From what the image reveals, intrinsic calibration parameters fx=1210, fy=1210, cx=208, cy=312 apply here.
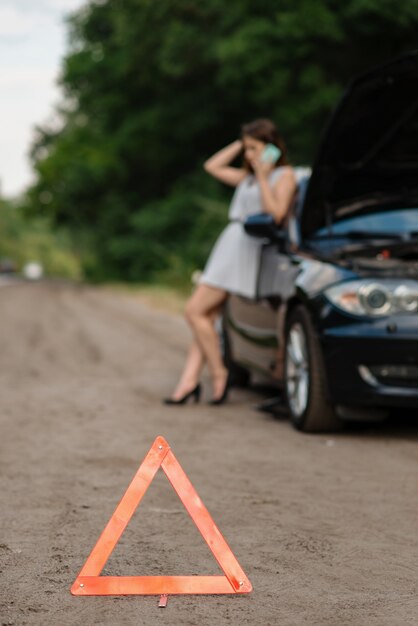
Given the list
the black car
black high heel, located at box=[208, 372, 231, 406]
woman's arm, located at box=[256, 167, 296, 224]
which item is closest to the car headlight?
the black car

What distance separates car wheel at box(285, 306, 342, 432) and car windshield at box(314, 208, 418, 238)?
25.2 inches

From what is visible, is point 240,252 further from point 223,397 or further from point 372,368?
point 372,368

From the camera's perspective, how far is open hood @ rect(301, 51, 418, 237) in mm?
7336

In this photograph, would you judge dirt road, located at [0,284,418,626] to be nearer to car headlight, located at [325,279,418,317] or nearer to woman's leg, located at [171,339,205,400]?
woman's leg, located at [171,339,205,400]

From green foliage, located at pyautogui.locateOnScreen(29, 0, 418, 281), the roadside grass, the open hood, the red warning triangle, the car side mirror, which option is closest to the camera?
the red warning triangle

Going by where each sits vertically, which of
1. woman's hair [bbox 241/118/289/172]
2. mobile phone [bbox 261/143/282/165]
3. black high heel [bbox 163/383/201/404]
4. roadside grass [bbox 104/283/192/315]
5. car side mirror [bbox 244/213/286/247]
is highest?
woman's hair [bbox 241/118/289/172]

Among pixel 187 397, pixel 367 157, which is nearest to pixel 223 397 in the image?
pixel 187 397

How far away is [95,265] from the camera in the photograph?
47875mm

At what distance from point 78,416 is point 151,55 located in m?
31.0

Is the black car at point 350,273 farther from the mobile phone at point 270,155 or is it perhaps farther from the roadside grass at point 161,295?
the roadside grass at point 161,295

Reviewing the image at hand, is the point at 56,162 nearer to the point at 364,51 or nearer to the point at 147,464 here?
the point at 364,51

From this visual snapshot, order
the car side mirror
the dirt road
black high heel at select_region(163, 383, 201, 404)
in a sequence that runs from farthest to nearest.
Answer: black high heel at select_region(163, 383, 201, 404)
the car side mirror
the dirt road

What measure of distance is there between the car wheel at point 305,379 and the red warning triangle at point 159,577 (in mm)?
3006

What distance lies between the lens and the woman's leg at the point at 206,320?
27.3 feet
